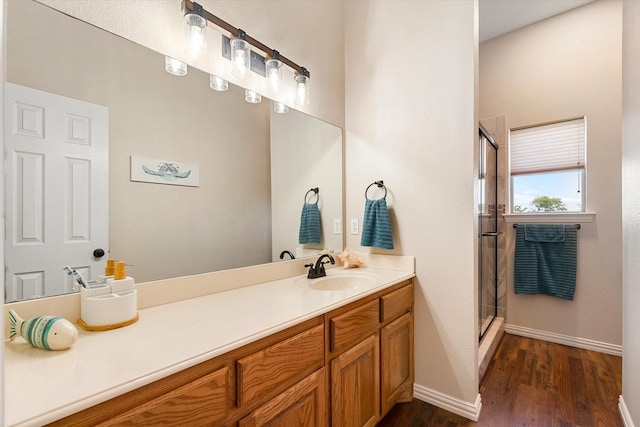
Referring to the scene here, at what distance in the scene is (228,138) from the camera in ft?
4.95

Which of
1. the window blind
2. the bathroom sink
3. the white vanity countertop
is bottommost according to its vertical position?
the bathroom sink

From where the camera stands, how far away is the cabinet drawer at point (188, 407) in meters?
0.67

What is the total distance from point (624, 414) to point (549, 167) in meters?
2.05

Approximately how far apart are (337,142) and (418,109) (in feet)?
2.05

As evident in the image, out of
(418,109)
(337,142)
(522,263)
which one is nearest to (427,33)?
(418,109)

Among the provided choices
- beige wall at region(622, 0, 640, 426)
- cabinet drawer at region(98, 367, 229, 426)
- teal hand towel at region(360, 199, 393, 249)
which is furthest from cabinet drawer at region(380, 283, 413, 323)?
beige wall at region(622, 0, 640, 426)

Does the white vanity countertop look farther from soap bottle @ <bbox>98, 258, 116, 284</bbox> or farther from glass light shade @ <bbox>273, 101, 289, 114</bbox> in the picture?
glass light shade @ <bbox>273, 101, 289, 114</bbox>

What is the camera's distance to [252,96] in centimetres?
158

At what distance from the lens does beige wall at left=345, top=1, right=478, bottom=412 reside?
1730mm

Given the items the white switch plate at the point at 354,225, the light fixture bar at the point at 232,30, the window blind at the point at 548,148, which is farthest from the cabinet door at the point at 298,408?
the window blind at the point at 548,148

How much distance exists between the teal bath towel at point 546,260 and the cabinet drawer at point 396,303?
171 cm

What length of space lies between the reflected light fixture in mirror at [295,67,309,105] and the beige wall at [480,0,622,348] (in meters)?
2.34

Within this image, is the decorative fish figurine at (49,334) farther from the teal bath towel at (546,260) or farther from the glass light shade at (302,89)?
the teal bath towel at (546,260)

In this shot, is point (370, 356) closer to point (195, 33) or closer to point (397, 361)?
point (397, 361)
